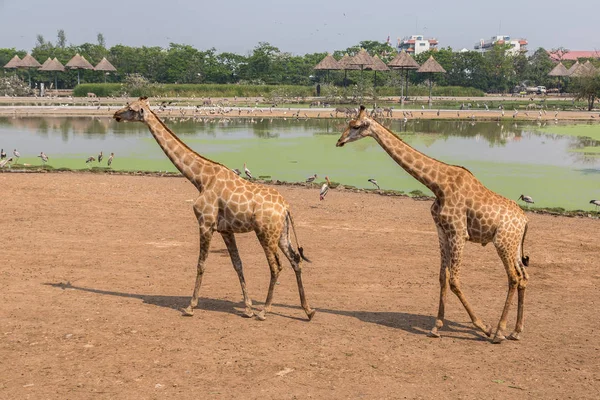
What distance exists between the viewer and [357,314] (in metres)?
10.9

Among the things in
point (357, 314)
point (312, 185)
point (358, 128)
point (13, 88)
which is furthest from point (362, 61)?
point (357, 314)

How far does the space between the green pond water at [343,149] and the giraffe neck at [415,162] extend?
12749 mm

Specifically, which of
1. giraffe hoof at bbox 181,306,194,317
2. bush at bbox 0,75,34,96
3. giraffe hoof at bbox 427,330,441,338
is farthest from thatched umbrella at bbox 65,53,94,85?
giraffe hoof at bbox 427,330,441,338

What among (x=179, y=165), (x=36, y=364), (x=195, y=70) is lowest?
(x=36, y=364)

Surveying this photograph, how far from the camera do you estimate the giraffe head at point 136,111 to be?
1101 cm

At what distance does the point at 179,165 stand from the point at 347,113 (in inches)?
1876

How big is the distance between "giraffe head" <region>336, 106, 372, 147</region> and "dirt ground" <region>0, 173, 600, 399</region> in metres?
2.77

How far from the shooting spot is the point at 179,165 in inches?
424

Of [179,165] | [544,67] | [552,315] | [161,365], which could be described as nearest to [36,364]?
[161,365]

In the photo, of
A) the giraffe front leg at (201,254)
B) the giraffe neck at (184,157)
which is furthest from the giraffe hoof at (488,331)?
the giraffe neck at (184,157)

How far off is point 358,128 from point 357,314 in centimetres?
293

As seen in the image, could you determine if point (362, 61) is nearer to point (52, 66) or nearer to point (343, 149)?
point (52, 66)

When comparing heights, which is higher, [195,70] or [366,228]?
[195,70]

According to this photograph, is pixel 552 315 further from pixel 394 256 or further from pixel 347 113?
pixel 347 113
